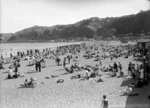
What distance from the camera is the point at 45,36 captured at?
654ft

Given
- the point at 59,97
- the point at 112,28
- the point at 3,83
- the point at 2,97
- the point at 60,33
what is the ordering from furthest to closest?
the point at 60,33
the point at 112,28
the point at 3,83
the point at 2,97
the point at 59,97

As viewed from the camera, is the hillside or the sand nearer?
the sand

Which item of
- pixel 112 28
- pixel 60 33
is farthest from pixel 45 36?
pixel 112 28

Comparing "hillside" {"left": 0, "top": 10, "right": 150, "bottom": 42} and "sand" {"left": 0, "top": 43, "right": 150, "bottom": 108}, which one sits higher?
"hillside" {"left": 0, "top": 10, "right": 150, "bottom": 42}

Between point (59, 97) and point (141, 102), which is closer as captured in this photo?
point (141, 102)

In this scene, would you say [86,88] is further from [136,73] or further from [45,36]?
[45,36]

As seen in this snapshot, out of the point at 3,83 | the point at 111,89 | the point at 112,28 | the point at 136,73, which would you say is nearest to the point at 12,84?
the point at 3,83

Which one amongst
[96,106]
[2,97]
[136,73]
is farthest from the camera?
[136,73]

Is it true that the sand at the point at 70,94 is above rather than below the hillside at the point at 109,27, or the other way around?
below

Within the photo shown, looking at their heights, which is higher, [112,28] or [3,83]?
[112,28]

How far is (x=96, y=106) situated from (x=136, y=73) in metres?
6.95

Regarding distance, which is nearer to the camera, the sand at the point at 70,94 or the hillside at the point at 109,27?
Result: the sand at the point at 70,94

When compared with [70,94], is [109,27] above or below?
above

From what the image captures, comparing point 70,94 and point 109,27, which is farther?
point 109,27
